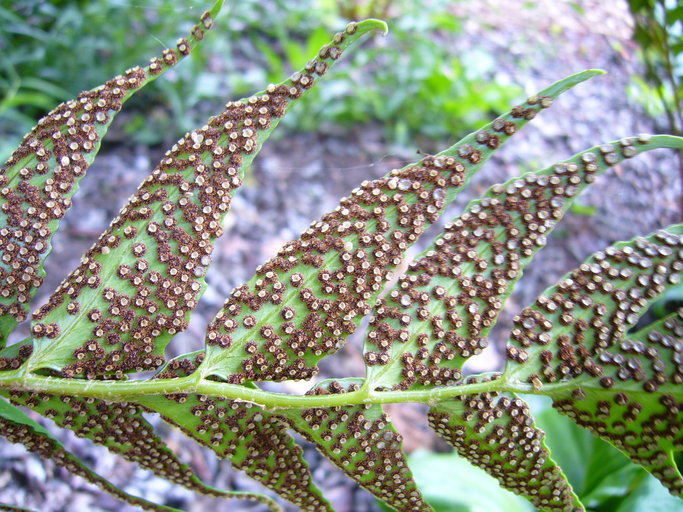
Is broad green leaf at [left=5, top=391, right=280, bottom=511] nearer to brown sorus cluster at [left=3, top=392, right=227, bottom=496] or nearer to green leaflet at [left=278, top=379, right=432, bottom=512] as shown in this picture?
brown sorus cluster at [left=3, top=392, right=227, bottom=496]

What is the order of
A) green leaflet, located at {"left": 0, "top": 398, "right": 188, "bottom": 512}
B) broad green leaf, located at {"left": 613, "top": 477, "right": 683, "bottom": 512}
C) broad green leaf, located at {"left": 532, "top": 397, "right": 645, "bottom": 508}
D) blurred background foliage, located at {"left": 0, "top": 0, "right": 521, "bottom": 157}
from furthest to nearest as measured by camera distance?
1. blurred background foliage, located at {"left": 0, "top": 0, "right": 521, "bottom": 157}
2. broad green leaf, located at {"left": 532, "top": 397, "right": 645, "bottom": 508}
3. broad green leaf, located at {"left": 613, "top": 477, "right": 683, "bottom": 512}
4. green leaflet, located at {"left": 0, "top": 398, "right": 188, "bottom": 512}

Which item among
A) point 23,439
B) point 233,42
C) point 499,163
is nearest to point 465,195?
point 499,163

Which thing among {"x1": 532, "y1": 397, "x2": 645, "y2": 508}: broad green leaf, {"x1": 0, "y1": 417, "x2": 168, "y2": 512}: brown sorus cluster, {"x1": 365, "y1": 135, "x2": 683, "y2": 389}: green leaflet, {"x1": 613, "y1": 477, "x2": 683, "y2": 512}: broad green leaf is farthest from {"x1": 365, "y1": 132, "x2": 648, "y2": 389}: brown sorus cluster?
{"x1": 532, "y1": 397, "x2": 645, "y2": 508}: broad green leaf

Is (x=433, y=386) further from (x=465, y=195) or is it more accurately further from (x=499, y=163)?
(x=499, y=163)

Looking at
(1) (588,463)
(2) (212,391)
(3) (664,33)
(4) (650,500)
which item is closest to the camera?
(2) (212,391)

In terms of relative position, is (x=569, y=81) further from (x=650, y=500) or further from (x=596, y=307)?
(x=650, y=500)

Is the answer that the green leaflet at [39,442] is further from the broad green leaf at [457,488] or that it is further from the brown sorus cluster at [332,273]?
the broad green leaf at [457,488]

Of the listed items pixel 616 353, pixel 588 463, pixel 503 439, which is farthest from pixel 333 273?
pixel 588 463
